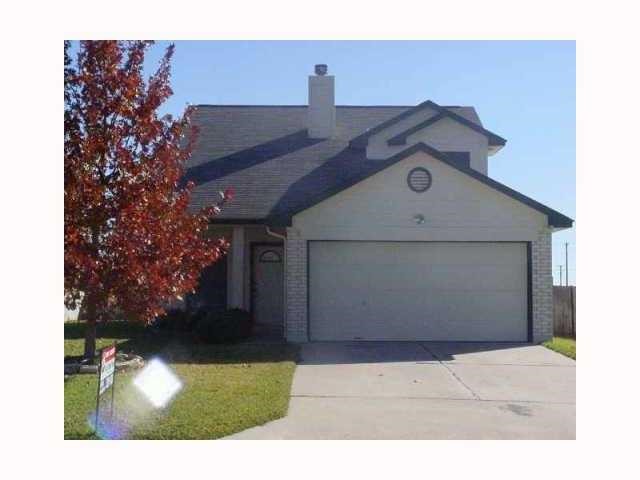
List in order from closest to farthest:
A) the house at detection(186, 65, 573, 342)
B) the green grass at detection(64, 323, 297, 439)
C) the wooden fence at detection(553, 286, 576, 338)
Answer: the green grass at detection(64, 323, 297, 439) < the house at detection(186, 65, 573, 342) < the wooden fence at detection(553, 286, 576, 338)

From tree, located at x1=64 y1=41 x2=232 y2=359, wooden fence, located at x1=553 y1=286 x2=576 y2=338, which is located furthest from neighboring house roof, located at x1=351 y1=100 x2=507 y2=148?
tree, located at x1=64 y1=41 x2=232 y2=359

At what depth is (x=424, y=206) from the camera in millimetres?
Answer: 15203

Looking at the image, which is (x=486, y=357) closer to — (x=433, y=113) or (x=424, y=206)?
(x=424, y=206)

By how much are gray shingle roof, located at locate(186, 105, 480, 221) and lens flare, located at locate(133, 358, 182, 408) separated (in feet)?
18.2

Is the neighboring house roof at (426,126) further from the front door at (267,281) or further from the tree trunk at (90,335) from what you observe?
the tree trunk at (90,335)

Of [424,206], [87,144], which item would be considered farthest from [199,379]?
[424,206]

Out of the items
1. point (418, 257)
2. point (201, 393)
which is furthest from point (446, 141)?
point (201, 393)

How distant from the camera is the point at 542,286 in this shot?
49.9ft

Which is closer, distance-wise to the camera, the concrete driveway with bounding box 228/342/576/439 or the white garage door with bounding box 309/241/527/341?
the concrete driveway with bounding box 228/342/576/439

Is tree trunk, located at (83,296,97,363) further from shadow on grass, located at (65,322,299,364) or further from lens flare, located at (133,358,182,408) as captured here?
shadow on grass, located at (65,322,299,364)

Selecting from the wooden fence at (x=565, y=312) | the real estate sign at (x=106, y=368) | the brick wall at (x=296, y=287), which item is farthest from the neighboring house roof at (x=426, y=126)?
the real estate sign at (x=106, y=368)

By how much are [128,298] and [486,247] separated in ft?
24.9

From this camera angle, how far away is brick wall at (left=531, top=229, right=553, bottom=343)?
1516cm

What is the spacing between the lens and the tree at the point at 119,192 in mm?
11016
